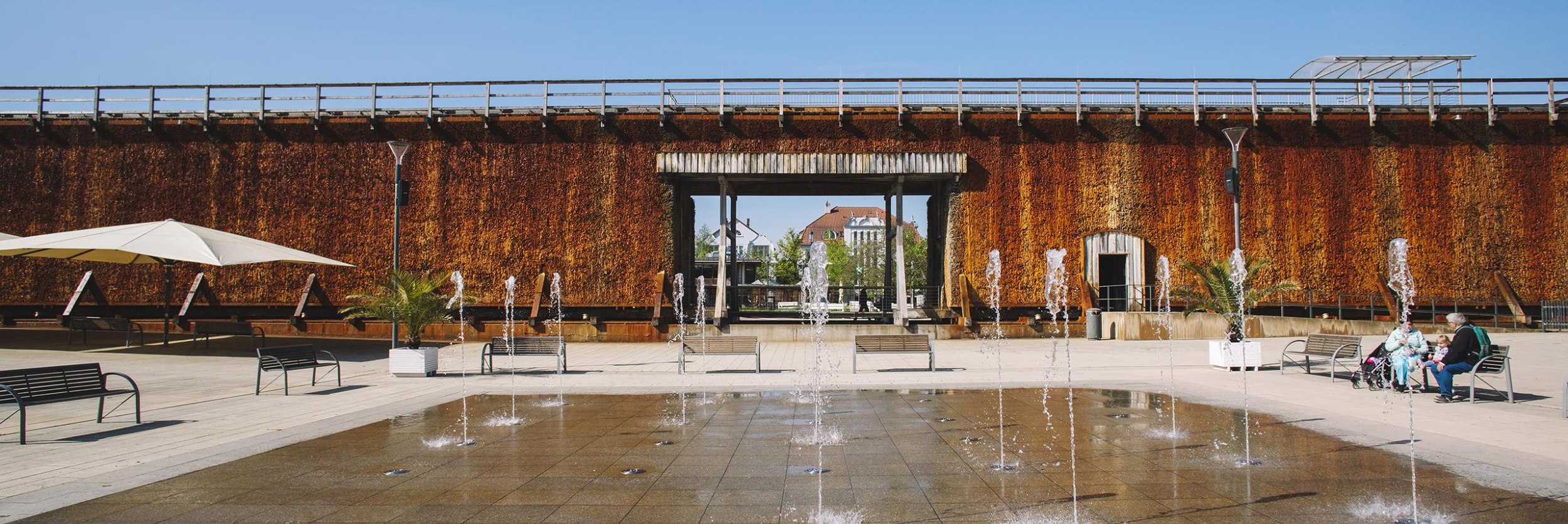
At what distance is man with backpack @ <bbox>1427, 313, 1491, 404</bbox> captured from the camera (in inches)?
364

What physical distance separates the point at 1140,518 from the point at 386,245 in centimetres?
2177

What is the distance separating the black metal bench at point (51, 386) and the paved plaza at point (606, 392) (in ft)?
1.14

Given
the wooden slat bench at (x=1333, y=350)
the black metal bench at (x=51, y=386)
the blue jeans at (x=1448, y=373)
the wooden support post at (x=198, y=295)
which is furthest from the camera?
the wooden support post at (x=198, y=295)

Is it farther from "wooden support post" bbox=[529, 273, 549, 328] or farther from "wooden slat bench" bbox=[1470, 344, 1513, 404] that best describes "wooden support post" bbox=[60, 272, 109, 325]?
"wooden slat bench" bbox=[1470, 344, 1513, 404]

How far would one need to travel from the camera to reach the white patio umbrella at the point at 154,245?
14867 millimetres

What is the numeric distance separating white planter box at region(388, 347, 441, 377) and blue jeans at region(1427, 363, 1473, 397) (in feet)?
45.4

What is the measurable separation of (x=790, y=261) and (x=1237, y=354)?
1703 inches

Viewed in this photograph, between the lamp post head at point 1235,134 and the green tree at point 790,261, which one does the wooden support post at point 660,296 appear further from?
the green tree at point 790,261

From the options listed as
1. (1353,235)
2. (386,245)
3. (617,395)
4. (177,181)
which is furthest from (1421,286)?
(177,181)

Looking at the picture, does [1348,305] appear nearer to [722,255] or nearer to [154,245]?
[722,255]

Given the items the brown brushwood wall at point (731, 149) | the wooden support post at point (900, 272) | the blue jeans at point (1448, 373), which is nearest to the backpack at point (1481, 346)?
the blue jeans at point (1448, 373)

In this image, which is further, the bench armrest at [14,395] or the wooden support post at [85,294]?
the wooden support post at [85,294]

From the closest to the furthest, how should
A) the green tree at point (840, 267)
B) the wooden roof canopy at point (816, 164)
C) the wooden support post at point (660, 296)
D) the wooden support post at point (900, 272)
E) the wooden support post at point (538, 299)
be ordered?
the wooden support post at point (538, 299)
the wooden support post at point (660, 296)
the wooden support post at point (900, 272)
the wooden roof canopy at point (816, 164)
the green tree at point (840, 267)

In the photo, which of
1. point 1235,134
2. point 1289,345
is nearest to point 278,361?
point 1289,345
